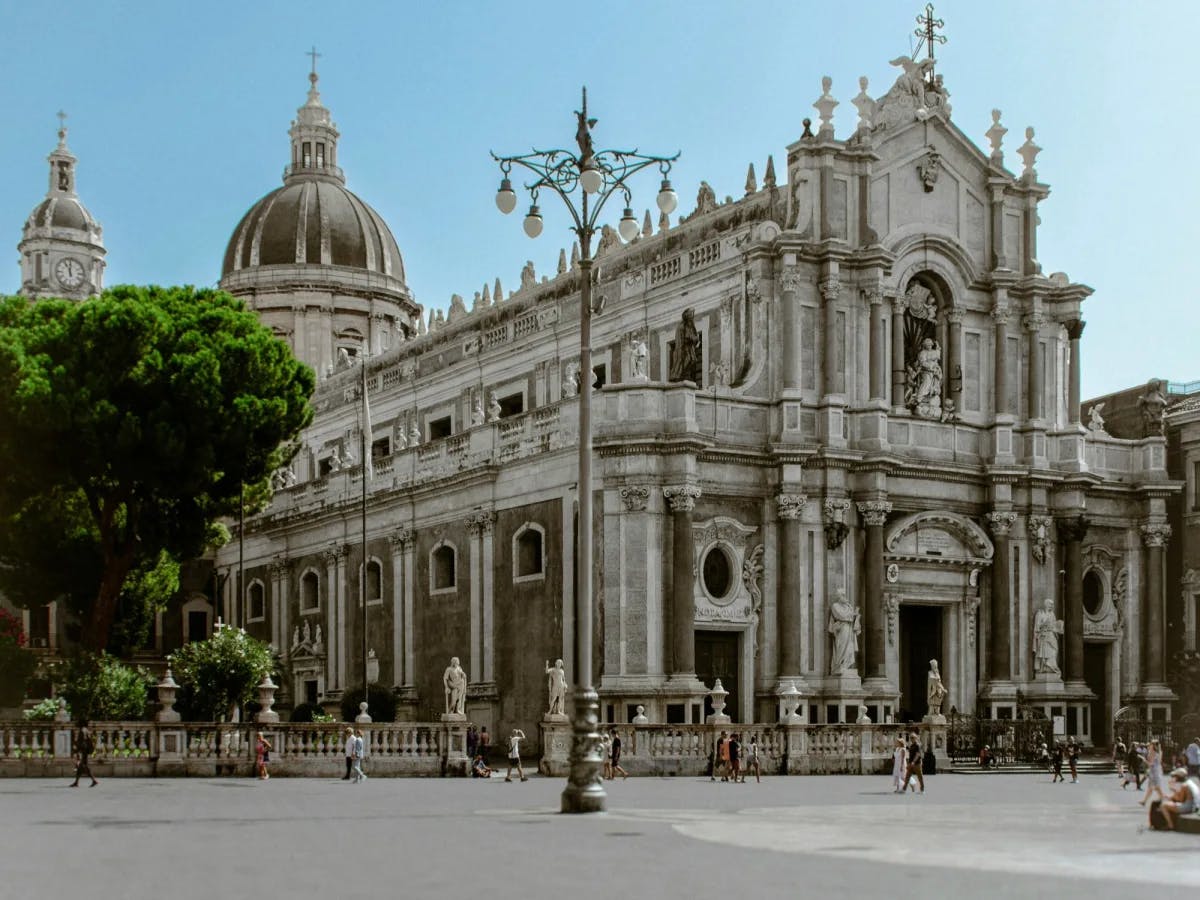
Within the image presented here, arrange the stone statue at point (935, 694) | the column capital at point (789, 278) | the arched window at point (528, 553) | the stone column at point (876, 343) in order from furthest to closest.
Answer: the arched window at point (528, 553) → the stone column at point (876, 343) → the column capital at point (789, 278) → the stone statue at point (935, 694)

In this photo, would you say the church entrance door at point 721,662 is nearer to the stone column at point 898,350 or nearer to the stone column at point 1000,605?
the stone column at point 1000,605

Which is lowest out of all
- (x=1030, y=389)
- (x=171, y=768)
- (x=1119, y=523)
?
(x=171, y=768)

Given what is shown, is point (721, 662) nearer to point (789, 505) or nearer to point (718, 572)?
point (718, 572)

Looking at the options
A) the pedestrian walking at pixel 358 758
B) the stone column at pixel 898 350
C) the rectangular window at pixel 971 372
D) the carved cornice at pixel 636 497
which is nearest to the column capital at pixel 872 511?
the stone column at pixel 898 350

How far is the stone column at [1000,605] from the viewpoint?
1857 inches

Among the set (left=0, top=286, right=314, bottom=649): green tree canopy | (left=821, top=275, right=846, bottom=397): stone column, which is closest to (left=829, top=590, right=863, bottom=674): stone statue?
(left=821, top=275, right=846, bottom=397): stone column

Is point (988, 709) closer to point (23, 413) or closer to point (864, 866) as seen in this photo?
point (23, 413)

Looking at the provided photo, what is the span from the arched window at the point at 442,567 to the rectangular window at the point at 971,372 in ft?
49.1

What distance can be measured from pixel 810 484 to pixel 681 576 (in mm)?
4774

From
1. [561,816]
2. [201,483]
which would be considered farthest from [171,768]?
[561,816]

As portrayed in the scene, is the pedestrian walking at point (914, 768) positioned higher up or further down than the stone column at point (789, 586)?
further down

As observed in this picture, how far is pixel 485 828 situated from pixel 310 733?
1669 centimetres

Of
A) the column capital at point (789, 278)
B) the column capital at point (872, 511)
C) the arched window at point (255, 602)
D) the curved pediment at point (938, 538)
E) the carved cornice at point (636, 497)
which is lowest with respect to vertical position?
the arched window at point (255, 602)

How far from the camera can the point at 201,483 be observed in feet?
148
